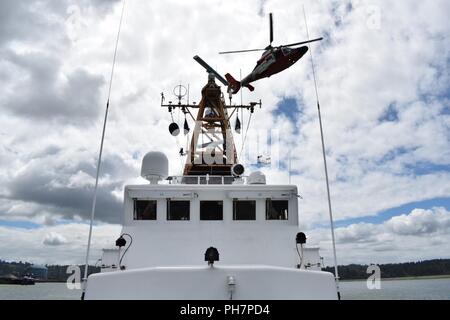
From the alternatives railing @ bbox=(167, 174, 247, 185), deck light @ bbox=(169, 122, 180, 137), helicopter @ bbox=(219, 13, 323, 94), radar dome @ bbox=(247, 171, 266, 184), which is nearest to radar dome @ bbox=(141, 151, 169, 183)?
railing @ bbox=(167, 174, 247, 185)

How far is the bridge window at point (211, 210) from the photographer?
14.5 meters

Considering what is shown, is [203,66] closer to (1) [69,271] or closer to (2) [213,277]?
(1) [69,271]

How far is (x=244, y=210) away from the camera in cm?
1460

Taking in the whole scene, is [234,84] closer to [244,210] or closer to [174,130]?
[174,130]

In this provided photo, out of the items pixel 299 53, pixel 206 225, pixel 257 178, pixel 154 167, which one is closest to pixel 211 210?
pixel 206 225

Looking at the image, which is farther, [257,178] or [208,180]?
[208,180]

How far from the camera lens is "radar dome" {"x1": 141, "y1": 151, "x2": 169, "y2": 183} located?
15164mm

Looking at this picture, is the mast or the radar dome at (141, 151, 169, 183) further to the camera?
the mast

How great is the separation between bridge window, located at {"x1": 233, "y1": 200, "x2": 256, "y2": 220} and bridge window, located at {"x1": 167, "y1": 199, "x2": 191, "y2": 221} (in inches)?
67.3

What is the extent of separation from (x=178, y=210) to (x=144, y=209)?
1.24m

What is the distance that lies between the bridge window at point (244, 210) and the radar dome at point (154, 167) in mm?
3030

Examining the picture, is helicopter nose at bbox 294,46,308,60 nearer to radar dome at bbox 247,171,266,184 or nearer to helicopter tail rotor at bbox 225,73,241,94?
helicopter tail rotor at bbox 225,73,241,94

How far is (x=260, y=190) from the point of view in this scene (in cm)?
1440
